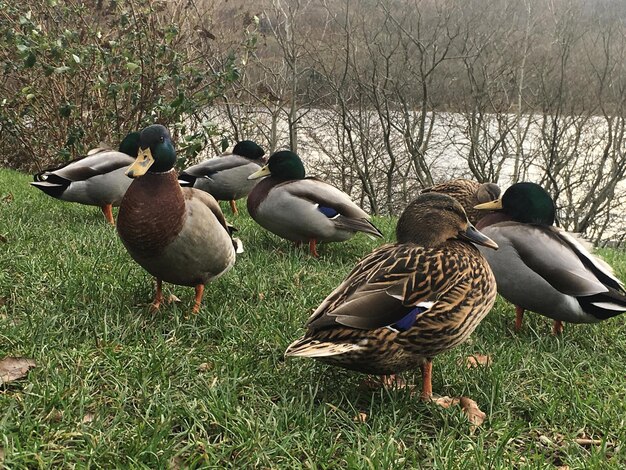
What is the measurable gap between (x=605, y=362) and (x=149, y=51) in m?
6.33

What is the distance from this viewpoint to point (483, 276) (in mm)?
2537

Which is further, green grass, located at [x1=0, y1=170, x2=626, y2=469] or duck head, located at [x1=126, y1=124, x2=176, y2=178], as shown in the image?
duck head, located at [x1=126, y1=124, x2=176, y2=178]

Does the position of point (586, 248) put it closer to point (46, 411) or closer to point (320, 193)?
point (320, 193)

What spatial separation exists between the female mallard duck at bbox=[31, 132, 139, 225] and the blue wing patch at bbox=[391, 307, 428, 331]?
12.6ft

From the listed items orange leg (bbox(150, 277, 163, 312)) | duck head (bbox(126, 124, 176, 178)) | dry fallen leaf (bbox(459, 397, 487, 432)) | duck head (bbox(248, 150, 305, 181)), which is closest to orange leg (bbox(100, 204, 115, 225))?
duck head (bbox(248, 150, 305, 181))

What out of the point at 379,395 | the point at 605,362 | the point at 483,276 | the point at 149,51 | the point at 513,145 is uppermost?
the point at 149,51

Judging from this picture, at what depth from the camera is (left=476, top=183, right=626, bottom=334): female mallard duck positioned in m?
3.31

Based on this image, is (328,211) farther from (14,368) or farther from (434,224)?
(14,368)

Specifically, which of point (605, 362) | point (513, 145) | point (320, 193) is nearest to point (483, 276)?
point (605, 362)

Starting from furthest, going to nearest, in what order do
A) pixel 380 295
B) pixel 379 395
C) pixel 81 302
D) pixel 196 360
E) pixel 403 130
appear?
pixel 403 130 < pixel 81 302 < pixel 196 360 < pixel 379 395 < pixel 380 295

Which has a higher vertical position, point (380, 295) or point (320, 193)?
point (380, 295)

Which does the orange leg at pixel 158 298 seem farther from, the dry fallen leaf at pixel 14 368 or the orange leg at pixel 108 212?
the orange leg at pixel 108 212

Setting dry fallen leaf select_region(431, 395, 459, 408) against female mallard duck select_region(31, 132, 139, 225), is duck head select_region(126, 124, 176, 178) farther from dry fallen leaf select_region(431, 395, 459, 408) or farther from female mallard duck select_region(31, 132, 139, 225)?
female mallard duck select_region(31, 132, 139, 225)

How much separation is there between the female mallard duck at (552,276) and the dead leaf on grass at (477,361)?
2.04 feet
